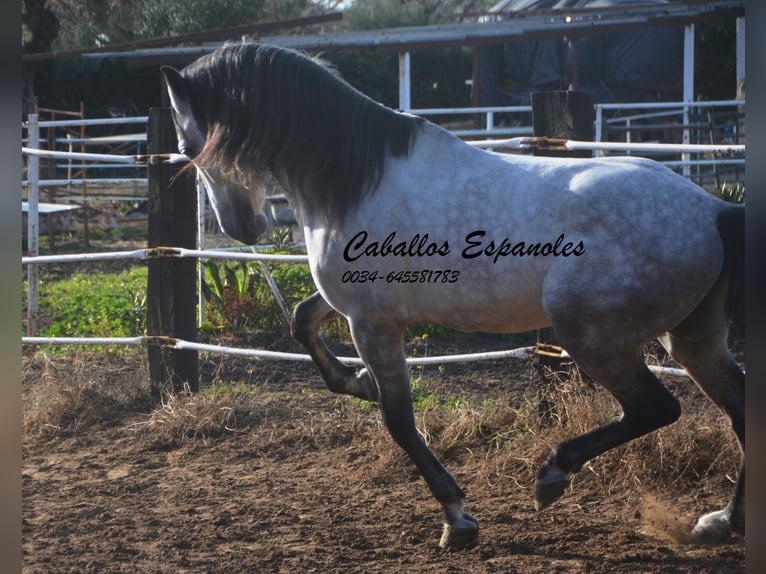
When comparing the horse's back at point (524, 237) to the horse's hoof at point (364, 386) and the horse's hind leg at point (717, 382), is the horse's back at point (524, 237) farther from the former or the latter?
the horse's hoof at point (364, 386)

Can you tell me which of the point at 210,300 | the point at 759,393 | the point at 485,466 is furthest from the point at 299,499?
the point at 210,300

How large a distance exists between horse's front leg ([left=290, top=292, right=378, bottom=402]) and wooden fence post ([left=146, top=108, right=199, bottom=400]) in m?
1.71

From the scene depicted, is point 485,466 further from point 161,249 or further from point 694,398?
point 161,249

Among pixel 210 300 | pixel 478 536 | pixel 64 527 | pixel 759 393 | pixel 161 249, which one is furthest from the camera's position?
pixel 210 300

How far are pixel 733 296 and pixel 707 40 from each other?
66.0 feet

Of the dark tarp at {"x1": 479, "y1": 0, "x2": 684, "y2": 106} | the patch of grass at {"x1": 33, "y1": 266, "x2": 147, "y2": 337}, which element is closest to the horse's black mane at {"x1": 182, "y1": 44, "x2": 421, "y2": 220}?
the patch of grass at {"x1": 33, "y1": 266, "x2": 147, "y2": 337}

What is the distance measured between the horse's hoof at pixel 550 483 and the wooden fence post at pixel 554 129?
1.20 m

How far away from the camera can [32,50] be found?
2153cm

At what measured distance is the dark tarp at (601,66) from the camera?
1875 cm

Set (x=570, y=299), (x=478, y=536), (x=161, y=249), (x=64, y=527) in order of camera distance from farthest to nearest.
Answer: (x=161, y=249) < (x=64, y=527) < (x=478, y=536) < (x=570, y=299)

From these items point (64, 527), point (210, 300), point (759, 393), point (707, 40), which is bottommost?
point (64, 527)

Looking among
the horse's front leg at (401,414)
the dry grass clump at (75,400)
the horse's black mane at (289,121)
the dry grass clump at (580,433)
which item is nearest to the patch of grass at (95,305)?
the dry grass clump at (75,400)

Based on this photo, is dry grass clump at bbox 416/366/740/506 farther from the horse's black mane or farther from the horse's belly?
the horse's black mane

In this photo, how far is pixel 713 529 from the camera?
2.90 metres
